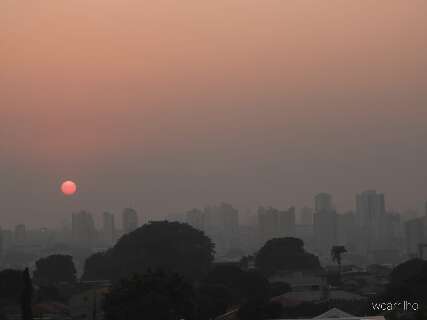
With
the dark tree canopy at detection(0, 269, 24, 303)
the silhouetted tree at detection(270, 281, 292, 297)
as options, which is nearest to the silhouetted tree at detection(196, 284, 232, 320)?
the silhouetted tree at detection(270, 281, 292, 297)

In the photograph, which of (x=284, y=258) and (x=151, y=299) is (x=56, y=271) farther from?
(x=151, y=299)

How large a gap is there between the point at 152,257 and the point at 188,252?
367cm

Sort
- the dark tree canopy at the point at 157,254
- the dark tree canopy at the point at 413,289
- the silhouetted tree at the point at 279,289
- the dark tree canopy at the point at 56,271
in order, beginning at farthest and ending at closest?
1. the dark tree canopy at the point at 157,254
2. the dark tree canopy at the point at 56,271
3. the silhouetted tree at the point at 279,289
4. the dark tree canopy at the point at 413,289

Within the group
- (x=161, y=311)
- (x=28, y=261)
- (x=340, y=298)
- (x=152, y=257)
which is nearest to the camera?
(x=161, y=311)

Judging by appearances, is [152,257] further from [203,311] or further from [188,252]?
[203,311]

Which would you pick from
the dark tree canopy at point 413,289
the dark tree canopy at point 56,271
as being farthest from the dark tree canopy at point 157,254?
the dark tree canopy at point 413,289

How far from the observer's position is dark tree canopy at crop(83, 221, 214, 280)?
9525 centimetres

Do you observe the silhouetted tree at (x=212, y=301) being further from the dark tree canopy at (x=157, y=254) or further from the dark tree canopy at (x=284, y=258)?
the dark tree canopy at (x=284, y=258)

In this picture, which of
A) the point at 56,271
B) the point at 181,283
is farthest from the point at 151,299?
the point at 56,271

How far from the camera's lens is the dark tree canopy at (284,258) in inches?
3652

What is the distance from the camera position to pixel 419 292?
53969 millimetres

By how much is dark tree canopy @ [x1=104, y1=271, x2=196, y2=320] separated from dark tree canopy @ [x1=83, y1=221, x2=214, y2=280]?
4952 centimetres

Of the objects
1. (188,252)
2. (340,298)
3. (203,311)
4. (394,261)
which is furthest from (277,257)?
(394,261)

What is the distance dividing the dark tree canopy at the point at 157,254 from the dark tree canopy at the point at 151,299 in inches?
1949
